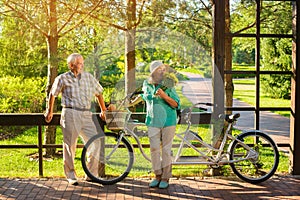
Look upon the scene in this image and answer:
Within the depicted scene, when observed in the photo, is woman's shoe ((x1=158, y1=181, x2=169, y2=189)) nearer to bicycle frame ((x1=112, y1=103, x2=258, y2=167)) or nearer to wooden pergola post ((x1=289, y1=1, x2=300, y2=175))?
bicycle frame ((x1=112, y1=103, x2=258, y2=167))

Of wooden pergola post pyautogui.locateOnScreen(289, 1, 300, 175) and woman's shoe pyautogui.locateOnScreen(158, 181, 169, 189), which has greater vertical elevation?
wooden pergola post pyautogui.locateOnScreen(289, 1, 300, 175)

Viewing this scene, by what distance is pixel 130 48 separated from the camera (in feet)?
25.2

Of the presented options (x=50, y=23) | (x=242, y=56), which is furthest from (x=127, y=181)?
(x=242, y=56)

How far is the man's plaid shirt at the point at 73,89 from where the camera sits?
5043 millimetres

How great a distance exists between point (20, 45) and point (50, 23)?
91.9 inches

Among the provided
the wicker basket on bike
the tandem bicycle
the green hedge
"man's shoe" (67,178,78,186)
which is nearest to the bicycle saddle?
the tandem bicycle

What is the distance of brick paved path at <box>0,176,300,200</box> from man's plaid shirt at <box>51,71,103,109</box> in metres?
0.90

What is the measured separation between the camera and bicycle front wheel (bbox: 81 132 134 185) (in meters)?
5.19

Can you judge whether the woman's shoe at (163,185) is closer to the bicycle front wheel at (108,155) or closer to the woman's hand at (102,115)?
the bicycle front wheel at (108,155)

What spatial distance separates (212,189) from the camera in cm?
507

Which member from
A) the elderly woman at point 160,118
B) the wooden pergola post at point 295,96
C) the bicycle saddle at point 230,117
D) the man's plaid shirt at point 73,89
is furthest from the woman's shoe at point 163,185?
the wooden pergola post at point 295,96

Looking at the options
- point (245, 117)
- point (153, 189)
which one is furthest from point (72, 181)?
point (245, 117)

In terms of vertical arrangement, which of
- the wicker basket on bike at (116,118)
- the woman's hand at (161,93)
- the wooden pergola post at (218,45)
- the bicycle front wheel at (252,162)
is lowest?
the bicycle front wheel at (252,162)

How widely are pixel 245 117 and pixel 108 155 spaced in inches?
399
